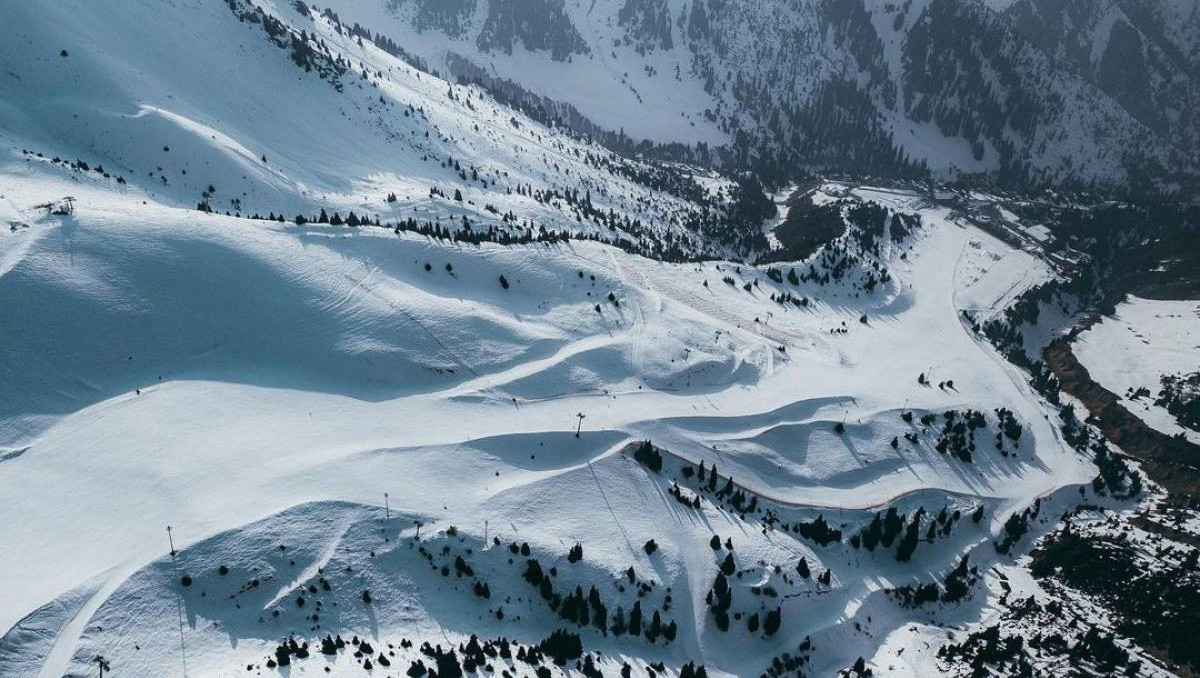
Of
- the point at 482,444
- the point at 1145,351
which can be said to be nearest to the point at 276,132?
the point at 482,444

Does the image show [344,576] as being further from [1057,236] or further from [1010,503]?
[1057,236]

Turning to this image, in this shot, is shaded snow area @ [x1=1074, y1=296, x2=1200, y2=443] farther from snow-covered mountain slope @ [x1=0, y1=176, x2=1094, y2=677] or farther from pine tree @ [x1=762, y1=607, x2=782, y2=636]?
Answer: pine tree @ [x1=762, y1=607, x2=782, y2=636]

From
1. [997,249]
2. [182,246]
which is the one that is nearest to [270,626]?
[182,246]

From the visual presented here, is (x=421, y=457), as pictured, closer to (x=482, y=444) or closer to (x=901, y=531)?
(x=482, y=444)

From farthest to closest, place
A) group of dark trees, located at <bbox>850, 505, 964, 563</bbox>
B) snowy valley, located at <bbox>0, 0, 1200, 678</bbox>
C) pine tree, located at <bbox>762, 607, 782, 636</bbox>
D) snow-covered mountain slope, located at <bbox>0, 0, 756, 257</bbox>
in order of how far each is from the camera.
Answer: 1. snow-covered mountain slope, located at <bbox>0, 0, 756, 257</bbox>
2. group of dark trees, located at <bbox>850, 505, 964, 563</bbox>
3. pine tree, located at <bbox>762, 607, 782, 636</bbox>
4. snowy valley, located at <bbox>0, 0, 1200, 678</bbox>

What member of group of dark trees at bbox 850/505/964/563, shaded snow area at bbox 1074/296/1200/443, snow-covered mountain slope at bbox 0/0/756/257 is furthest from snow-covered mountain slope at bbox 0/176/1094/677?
shaded snow area at bbox 1074/296/1200/443
